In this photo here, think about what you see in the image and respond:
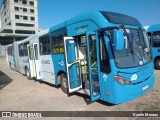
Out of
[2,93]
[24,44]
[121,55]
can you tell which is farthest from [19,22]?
[121,55]

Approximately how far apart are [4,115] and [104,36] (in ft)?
13.7

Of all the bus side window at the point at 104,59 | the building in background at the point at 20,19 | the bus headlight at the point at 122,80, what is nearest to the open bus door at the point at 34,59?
the bus side window at the point at 104,59

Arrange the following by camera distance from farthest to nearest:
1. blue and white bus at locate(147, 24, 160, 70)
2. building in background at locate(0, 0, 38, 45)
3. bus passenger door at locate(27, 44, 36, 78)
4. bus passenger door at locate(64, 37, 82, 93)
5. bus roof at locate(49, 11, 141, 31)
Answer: building in background at locate(0, 0, 38, 45) < blue and white bus at locate(147, 24, 160, 70) < bus passenger door at locate(27, 44, 36, 78) < bus passenger door at locate(64, 37, 82, 93) < bus roof at locate(49, 11, 141, 31)

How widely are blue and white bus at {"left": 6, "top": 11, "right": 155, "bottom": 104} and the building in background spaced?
5841 centimetres

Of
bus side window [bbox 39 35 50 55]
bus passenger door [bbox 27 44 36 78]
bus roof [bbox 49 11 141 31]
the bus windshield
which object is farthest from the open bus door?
the bus windshield

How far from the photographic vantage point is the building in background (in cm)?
6312

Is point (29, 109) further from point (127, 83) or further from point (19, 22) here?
point (19, 22)

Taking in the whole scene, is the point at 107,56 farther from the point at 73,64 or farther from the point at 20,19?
the point at 20,19

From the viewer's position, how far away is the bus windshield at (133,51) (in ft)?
16.6

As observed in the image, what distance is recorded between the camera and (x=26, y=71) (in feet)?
41.5

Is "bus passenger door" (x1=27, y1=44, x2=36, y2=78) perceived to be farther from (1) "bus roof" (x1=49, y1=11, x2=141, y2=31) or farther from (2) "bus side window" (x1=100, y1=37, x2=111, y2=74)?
(2) "bus side window" (x1=100, y1=37, x2=111, y2=74)

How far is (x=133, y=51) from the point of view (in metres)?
5.32

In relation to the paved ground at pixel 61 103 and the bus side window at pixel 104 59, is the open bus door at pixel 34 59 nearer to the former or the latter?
the paved ground at pixel 61 103

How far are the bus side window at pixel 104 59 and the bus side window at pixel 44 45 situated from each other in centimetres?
383
